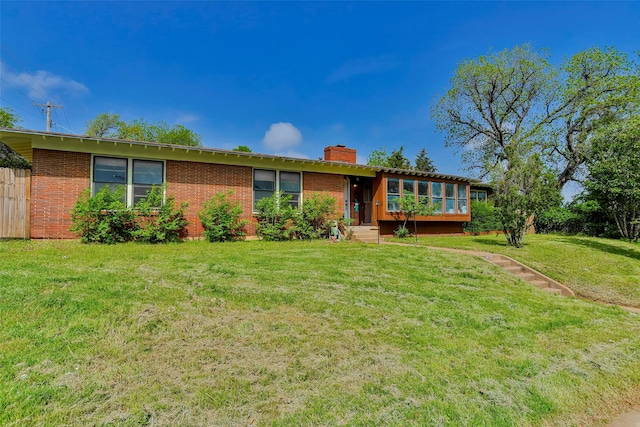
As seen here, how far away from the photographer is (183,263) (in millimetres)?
6711

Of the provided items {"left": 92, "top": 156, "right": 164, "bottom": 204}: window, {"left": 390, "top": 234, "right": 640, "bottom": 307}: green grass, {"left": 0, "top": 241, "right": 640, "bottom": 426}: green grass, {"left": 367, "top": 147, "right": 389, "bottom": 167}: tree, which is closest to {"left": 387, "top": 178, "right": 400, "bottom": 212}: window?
{"left": 390, "top": 234, "right": 640, "bottom": 307}: green grass

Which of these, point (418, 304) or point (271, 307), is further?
point (418, 304)

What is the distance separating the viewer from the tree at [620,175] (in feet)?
41.4

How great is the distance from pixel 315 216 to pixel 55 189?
8.39 metres

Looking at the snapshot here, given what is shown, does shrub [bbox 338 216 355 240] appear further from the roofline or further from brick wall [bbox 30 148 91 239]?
brick wall [bbox 30 148 91 239]

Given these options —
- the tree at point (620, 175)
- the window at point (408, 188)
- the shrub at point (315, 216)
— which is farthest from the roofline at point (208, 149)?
the tree at point (620, 175)

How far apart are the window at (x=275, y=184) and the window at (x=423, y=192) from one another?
6377 mm

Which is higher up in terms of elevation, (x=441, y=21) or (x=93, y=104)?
(x=93, y=104)

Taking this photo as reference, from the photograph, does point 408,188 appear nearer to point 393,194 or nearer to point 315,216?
point 393,194

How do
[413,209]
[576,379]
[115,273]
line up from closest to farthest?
[576,379] → [115,273] → [413,209]

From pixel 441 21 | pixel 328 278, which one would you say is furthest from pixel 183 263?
pixel 441 21

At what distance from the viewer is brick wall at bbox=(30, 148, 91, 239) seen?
9.42 meters

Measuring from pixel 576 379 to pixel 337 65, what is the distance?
20811 millimetres

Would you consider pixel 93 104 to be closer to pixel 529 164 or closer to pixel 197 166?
pixel 197 166
